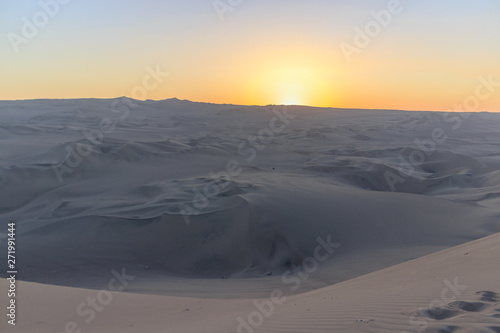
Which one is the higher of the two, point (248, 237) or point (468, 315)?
point (248, 237)

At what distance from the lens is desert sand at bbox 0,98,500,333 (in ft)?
14.8

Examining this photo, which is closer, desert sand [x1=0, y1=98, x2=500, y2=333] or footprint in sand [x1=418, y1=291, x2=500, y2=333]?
footprint in sand [x1=418, y1=291, x2=500, y2=333]

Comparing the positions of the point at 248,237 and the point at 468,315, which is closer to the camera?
the point at 468,315

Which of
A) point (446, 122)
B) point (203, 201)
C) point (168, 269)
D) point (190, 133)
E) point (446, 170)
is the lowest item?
point (168, 269)

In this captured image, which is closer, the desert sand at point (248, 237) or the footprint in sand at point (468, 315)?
the footprint in sand at point (468, 315)

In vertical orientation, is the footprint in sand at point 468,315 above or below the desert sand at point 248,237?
below

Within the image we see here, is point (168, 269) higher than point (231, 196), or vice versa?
point (231, 196)

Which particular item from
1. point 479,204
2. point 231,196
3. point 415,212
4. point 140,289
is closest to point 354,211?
point 415,212

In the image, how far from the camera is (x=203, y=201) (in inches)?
392

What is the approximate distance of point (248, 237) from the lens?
8398mm

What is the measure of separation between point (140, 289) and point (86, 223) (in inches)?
128

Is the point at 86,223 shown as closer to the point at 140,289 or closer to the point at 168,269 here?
the point at 168,269

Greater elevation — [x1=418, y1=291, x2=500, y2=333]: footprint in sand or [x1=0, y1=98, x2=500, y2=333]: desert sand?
[x1=0, y1=98, x2=500, y2=333]: desert sand

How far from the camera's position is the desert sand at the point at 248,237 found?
452cm
